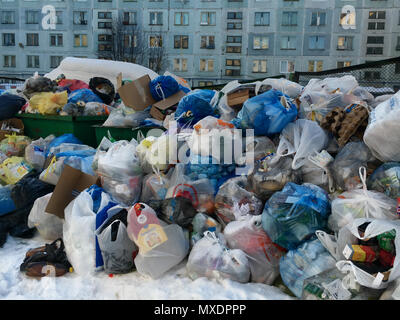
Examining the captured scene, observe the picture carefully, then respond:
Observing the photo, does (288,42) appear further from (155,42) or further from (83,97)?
(83,97)

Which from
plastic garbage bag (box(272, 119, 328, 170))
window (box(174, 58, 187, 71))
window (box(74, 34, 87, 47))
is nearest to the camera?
plastic garbage bag (box(272, 119, 328, 170))

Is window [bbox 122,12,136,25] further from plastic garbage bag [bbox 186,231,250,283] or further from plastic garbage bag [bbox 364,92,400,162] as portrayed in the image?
plastic garbage bag [bbox 186,231,250,283]

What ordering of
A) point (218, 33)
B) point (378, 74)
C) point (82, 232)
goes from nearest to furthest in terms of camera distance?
point (82, 232)
point (378, 74)
point (218, 33)

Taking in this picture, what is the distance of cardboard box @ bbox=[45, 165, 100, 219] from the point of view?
313 cm

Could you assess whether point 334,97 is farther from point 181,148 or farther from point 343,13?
point 343,13

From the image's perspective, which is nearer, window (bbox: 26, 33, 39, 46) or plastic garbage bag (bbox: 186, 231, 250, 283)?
plastic garbage bag (bbox: 186, 231, 250, 283)

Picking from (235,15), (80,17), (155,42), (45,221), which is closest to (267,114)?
(45,221)

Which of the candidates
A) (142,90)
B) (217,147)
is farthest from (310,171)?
(142,90)

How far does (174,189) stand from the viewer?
3.08 m

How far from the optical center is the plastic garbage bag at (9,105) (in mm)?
5438

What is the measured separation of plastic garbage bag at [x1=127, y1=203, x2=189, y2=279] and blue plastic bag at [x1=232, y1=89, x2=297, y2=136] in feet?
3.87

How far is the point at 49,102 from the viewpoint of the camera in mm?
5105

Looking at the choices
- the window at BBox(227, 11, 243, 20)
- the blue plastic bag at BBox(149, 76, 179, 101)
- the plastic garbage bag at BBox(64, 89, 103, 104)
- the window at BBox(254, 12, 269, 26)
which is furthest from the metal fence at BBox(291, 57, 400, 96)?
the window at BBox(227, 11, 243, 20)

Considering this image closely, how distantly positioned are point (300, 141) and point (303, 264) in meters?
1.06
